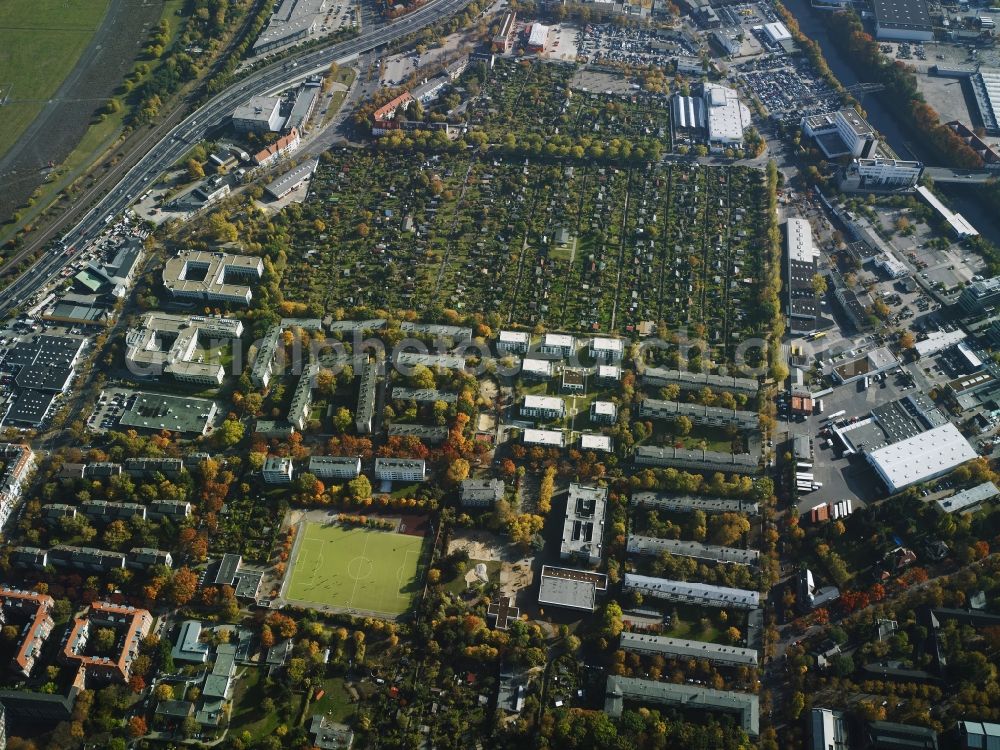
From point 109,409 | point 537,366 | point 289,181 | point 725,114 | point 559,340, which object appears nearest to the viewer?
point 109,409

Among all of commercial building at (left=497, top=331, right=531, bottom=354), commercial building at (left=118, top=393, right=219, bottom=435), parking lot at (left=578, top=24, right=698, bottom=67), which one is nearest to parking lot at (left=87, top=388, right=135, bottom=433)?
commercial building at (left=118, top=393, right=219, bottom=435)

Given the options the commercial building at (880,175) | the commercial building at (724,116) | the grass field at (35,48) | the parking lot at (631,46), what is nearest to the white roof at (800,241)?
the commercial building at (880,175)

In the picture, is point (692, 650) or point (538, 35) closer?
point (692, 650)

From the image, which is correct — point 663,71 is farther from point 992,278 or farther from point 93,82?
point 93,82

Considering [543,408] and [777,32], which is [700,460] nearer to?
[543,408]

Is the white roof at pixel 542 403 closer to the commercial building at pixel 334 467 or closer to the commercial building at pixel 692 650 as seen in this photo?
the commercial building at pixel 334 467

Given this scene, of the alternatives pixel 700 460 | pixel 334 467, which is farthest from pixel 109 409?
pixel 700 460

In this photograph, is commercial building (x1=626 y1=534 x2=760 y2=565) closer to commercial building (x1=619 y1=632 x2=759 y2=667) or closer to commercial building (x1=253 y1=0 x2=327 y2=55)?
commercial building (x1=619 y1=632 x2=759 y2=667)
